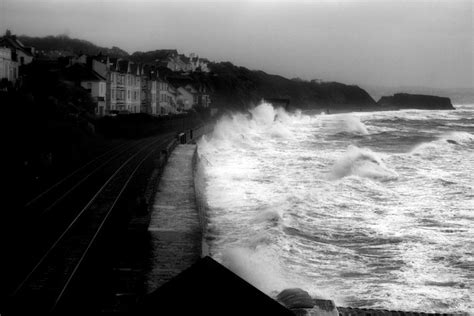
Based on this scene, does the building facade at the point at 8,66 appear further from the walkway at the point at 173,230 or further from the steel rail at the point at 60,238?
the walkway at the point at 173,230

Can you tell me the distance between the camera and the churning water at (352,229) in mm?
12477

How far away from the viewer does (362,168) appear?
100 feet

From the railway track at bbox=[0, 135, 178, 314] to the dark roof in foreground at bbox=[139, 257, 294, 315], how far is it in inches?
255

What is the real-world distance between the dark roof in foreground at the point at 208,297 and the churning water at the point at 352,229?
7609 mm

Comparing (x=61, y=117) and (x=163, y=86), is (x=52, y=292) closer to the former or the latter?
(x=61, y=117)

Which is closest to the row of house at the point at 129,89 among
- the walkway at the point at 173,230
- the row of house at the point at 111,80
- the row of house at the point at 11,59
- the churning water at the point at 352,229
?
the row of house at the point at 111,80

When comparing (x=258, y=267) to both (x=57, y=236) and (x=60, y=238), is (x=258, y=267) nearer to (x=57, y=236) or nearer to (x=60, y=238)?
(x=60, y=238)

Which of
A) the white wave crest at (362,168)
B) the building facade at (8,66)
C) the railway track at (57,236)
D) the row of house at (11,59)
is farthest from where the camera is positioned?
the row of house at (11,59)

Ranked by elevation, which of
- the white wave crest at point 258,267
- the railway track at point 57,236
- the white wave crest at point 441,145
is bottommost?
the white wave crest at point 258,267

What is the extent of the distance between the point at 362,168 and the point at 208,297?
27305 millimetres

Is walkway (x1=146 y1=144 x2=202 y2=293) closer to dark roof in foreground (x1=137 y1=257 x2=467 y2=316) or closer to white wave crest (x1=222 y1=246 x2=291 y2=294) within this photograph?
white wave crest (x1=222 y1=246 x2=291 y2=294)

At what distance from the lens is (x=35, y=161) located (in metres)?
27.0

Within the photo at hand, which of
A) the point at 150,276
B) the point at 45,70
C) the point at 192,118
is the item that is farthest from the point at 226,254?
the point at 192,118

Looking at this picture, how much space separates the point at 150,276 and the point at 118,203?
899cm
